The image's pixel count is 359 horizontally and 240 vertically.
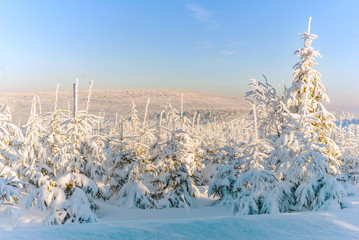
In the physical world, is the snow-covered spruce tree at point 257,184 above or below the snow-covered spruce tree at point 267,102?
below

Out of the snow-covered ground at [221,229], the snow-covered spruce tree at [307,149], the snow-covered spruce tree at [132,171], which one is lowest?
the snow-covered spruce tree at [132,171]

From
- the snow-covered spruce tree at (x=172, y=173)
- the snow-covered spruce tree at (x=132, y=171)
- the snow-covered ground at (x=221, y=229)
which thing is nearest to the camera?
the snow-covered ground at (x=221, y=229)

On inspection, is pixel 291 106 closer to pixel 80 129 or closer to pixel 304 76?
pixel 304 76

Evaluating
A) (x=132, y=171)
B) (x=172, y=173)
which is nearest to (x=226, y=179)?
(x=172, y=173)

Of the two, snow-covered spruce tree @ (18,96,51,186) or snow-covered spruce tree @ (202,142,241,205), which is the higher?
snow-covered spruce tree @ (18,96,51,186)

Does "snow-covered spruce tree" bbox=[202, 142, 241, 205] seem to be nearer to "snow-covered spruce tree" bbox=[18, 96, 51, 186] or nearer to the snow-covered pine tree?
the snow-covered pine tree

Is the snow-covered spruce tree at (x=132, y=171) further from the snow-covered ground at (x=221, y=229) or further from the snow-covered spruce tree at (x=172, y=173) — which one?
the snow-covered ground at (x=221, y=229)

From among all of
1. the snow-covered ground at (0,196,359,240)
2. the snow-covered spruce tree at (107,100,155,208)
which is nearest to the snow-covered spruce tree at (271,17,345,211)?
the snow-covered ground at (0,196,359,240)

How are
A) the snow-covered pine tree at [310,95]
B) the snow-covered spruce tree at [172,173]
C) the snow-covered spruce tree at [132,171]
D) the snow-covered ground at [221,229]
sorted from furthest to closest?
the snow-covered spruce tree at [132,171]
the snow-covered spruce tree at [172,173]
the snow-covered pine tree at [310,95]
the snow-covered ground at [221,229]

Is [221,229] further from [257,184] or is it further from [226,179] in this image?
[226,179]

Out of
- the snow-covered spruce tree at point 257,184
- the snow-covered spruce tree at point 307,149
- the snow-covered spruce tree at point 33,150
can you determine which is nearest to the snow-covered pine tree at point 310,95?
the snow-covered spruce tree at point 307,149
